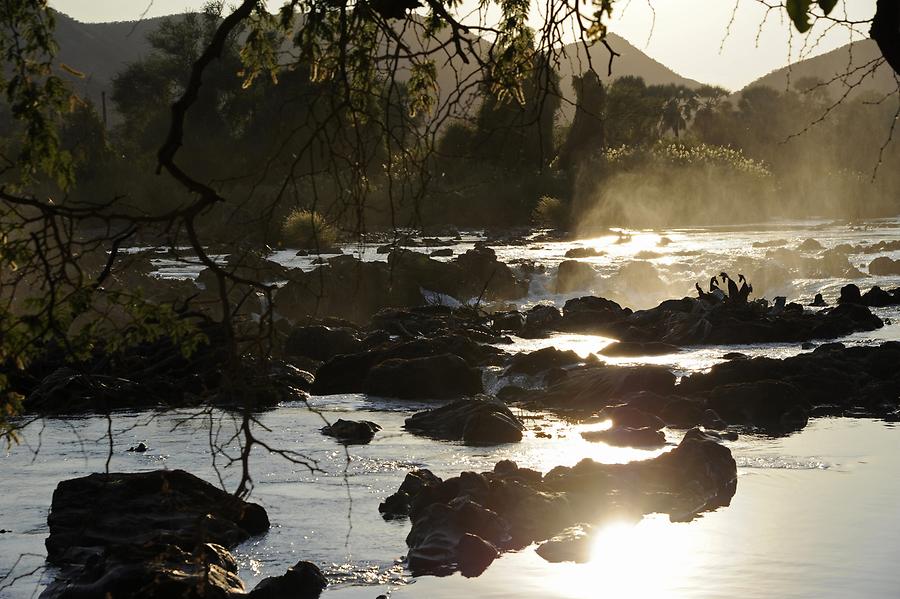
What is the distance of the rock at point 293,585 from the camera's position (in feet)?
26.8

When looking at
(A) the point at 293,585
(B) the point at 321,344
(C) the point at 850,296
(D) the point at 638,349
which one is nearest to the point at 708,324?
(D) the point at 638,349

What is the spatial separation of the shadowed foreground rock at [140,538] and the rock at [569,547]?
182cm

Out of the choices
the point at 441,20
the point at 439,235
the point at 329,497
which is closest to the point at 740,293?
the point at 329,497

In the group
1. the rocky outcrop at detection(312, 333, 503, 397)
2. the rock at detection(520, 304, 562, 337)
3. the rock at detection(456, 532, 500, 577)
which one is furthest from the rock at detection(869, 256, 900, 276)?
the rock at detection(456, 532, 500, 577)

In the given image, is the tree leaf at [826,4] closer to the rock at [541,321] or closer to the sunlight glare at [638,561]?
the sunlight glare at [638,561]

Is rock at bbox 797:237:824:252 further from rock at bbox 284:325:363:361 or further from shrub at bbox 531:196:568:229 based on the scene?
rock at bbox 284:325:363:361

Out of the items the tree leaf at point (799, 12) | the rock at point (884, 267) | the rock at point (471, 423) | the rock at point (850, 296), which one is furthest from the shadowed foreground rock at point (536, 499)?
the rock at point (884, 267)

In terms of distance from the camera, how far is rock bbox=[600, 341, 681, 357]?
2258cm

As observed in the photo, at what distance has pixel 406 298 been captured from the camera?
31391mm

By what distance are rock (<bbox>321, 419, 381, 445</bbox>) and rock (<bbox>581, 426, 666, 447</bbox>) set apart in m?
2.51

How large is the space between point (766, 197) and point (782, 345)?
46.4 metres

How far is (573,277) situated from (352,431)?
2212cm

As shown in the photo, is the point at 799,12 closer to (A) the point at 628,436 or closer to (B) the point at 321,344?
(A) the point at 628,436

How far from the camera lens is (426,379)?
61.4ft
